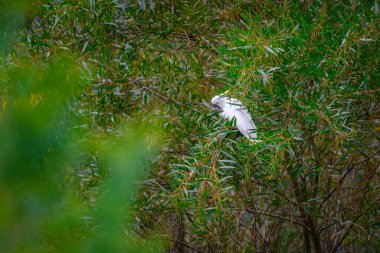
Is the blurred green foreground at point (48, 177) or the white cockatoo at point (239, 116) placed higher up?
the blurred green foreground at point (48, 177)

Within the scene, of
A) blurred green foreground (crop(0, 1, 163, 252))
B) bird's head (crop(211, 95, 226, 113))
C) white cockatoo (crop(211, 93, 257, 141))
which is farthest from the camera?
bird's head (crop(211, 95, 226, 113))

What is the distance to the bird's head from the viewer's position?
2.38 meters

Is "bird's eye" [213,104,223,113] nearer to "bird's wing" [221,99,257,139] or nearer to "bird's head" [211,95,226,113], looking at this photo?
"bird's head" [211,95,226,113]

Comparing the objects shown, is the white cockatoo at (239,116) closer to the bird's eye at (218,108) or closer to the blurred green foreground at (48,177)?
the bird's eye at (218,108)

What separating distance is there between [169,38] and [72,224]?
2383 millimetres

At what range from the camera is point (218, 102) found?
7.90ft

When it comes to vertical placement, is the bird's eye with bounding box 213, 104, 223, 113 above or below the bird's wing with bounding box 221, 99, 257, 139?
below

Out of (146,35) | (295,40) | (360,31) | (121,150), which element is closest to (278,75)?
(295,40)

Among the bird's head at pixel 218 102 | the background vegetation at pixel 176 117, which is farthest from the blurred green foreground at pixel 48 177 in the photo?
the bird's head at pixel 218 102

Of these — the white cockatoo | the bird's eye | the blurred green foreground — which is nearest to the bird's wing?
the white cockatoo

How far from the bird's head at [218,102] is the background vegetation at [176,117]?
8cm

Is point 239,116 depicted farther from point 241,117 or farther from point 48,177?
point 48,177

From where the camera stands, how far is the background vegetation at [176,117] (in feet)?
2.51

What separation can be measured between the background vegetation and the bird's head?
77 millimetres
